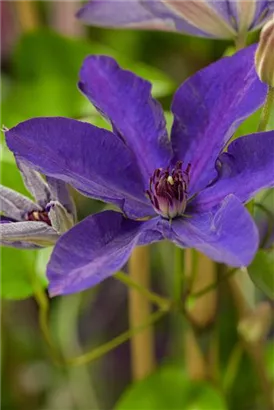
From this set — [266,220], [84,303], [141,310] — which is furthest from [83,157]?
[84,303]

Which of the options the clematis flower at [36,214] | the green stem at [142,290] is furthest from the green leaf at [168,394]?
the clematis flower at [36,214]

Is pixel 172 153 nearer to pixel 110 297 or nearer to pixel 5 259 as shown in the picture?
pixel 5 259

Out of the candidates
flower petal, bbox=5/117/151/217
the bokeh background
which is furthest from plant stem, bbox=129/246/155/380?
flower petal, bbox=5/117/151/217

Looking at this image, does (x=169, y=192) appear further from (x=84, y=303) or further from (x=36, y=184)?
(x=84, y=303)

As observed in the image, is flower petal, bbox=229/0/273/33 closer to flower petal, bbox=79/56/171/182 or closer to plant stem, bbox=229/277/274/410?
flower petal, bbox=79/56/171/182

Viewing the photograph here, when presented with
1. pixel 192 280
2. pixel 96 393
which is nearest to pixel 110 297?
pixel 96 393
